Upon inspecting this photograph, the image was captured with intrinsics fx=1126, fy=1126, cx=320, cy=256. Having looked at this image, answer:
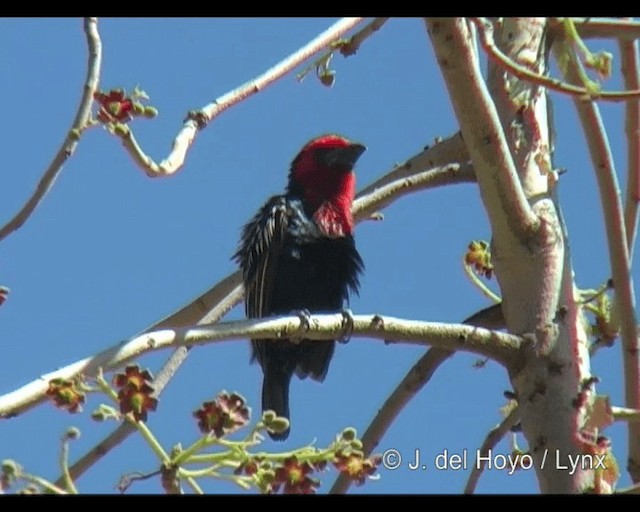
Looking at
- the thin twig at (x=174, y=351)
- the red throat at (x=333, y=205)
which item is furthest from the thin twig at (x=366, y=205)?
the red throat at (x=333, y=205)

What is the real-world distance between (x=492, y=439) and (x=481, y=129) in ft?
2.95

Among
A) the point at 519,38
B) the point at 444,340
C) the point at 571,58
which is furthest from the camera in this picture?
the point at 519,38

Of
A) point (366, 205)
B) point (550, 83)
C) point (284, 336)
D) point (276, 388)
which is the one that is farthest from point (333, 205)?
point (550, 83)

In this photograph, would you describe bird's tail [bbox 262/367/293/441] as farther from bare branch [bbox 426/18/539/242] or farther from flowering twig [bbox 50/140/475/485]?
bare branch [bbox 426/18/539/242]

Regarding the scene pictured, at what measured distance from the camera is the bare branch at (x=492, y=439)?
286 cm

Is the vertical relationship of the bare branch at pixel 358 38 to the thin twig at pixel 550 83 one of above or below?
above

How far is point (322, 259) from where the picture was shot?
4.97 meters

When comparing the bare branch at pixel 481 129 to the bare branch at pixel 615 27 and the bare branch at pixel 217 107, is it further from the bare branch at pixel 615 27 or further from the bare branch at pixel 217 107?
the bare branch at pixel 217 107

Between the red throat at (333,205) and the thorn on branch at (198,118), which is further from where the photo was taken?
the red throat at (333,205)

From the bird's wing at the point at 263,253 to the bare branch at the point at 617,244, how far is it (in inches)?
88.3

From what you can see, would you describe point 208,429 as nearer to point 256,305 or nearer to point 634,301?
point 634,301

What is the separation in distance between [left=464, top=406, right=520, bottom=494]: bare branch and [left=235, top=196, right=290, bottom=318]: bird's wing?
185cm

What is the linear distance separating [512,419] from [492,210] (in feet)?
Answer: 1.94
